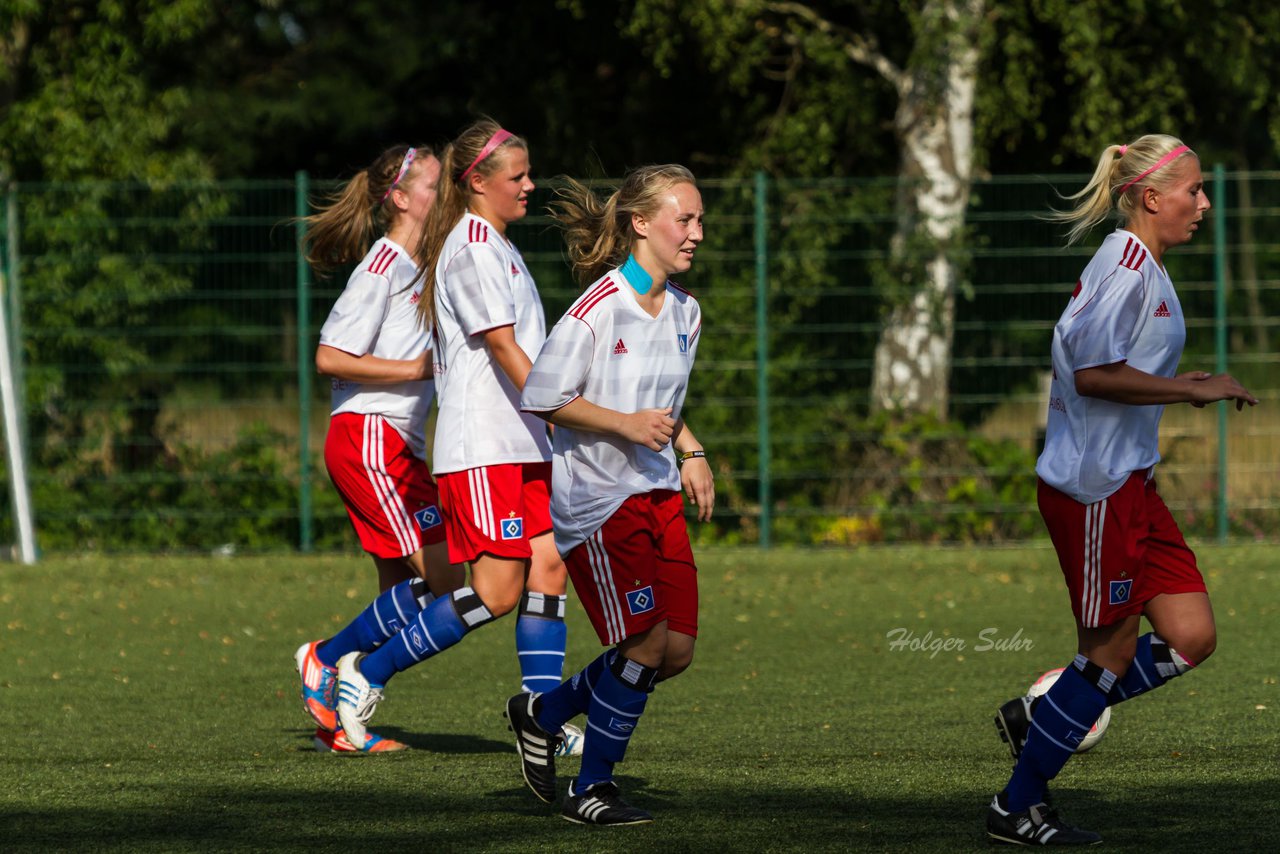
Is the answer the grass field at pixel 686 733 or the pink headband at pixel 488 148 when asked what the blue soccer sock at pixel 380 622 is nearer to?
the grass field at pixel 686 733

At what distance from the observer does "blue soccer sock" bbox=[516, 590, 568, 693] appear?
605 centimetres

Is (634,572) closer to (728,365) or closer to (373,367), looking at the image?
(373,367)

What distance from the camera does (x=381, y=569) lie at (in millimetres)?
7031

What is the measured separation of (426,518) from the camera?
681cm

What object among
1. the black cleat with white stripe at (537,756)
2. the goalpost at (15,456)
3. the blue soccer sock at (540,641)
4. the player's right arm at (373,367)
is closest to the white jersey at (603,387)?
the black cleat with white stripe at (537,756)

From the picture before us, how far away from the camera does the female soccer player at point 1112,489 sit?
4781 millimetres

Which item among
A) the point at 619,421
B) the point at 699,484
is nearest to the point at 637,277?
the point at 619,421

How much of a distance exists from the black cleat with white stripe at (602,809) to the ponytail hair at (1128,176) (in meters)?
2.00

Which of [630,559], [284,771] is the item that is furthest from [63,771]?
[630,559]

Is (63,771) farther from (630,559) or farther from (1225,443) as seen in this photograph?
(1225,443)

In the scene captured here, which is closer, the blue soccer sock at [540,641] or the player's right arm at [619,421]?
the player's right arm at [619,421]

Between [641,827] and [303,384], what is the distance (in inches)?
335

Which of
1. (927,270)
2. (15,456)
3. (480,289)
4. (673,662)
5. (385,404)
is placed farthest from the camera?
(927,270)

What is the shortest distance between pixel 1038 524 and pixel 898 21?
4.76m
